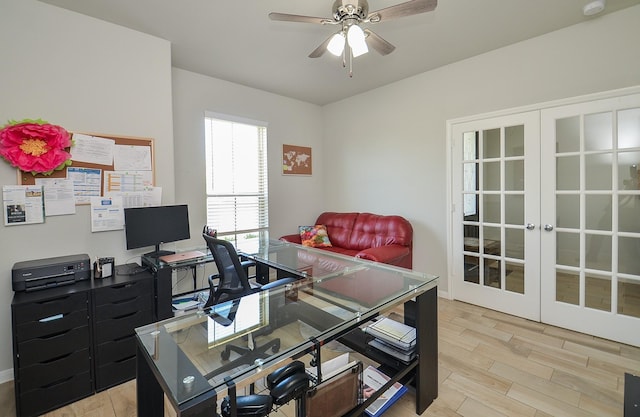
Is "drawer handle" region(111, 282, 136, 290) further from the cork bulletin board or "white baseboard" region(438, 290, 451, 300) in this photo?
"white baseboard" region(438, 290, 451, 300)

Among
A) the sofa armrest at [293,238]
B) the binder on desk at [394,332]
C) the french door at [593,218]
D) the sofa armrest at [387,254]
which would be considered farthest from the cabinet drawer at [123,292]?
the french door at [593,218]

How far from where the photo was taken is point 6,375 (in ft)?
7.00

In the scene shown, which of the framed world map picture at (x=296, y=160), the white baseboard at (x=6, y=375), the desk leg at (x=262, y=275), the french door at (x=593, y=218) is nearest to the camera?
the white baseboard at (x=6, y=375)

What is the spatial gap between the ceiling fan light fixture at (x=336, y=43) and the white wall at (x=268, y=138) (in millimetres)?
2136

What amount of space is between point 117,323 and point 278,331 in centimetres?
157

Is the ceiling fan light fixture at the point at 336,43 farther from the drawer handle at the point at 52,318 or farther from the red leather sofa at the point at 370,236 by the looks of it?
the drawer handle at the point at 52,318

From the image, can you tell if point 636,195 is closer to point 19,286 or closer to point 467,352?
point 467,352

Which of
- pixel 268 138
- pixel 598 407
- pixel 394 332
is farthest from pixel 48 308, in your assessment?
pixel 598 407

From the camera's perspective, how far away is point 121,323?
2150 millimetres

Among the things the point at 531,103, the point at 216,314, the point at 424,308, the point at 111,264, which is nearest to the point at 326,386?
the point at 216,314

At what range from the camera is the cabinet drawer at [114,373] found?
204 centimetres

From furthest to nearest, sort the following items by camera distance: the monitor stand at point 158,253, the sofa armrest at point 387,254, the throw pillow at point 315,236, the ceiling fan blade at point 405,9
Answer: the throw pillow at point 315,236
the sofa armrest at point 387,254
the monitor stand at point 158,253
the ceiling fan blade at point 405,9

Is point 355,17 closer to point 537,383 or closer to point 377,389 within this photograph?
point 377,389

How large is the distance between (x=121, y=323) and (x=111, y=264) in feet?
1.58
